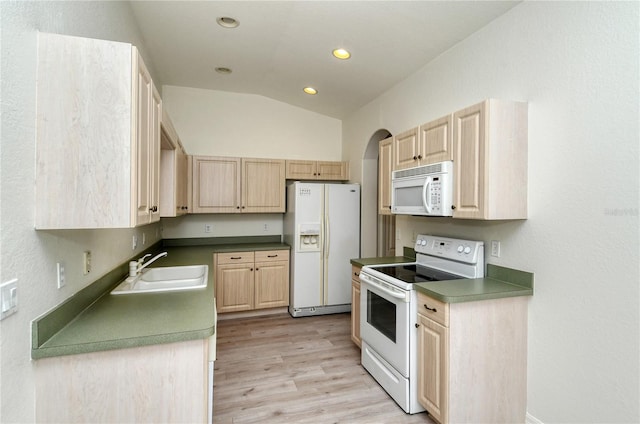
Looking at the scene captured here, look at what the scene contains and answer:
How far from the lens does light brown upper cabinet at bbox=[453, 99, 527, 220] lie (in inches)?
79.0

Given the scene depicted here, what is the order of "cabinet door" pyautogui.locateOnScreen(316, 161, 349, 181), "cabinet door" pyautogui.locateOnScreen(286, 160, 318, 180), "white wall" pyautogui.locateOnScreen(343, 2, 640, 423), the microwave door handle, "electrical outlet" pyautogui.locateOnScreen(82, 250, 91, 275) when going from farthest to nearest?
"cabinet door" pyautogui.locateOnScreen(316, 161, 349, 181) < "cabinet door" pyautogui.locateOnScreen(286, 160, 318, 180) < the microwave door handle < "electrical outlet" pyautogui.locateOnScreen(82, 250, 91, 275) < "white wall" pyautogui.locateOnScreen(343, 2, 640, 423)

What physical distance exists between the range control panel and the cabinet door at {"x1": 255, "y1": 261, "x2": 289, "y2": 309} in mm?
1930

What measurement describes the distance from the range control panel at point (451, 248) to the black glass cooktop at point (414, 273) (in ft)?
0.45

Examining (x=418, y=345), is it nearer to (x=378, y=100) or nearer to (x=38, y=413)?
(x=38, y=413)

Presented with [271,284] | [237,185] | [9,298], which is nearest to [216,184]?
[237,185]

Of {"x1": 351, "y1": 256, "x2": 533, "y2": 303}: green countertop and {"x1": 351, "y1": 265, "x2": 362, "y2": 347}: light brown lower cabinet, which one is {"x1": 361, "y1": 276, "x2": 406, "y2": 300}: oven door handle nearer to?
{"x1": 351, "y1": 256, "x2": 533, "y2": 303}: green countertop

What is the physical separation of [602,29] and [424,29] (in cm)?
111

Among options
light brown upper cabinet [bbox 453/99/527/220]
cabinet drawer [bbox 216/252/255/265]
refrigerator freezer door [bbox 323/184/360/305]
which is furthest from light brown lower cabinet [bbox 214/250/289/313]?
light brown upper cabinet [bbox 453/99/527/220]

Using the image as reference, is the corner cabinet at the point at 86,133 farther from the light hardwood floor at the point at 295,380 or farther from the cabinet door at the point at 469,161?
the cabinet door at the point at 469,161

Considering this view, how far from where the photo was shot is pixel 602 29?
1698mm

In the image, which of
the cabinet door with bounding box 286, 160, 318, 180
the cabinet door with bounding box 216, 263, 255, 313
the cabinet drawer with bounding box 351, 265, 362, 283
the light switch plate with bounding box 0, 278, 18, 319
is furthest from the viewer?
the cabinet door with bounding box 286, 160, 318, 180

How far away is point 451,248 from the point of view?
2.59 metres

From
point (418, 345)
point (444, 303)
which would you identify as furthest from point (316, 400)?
point (444, 303)

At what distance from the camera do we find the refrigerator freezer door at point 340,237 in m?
4.28
